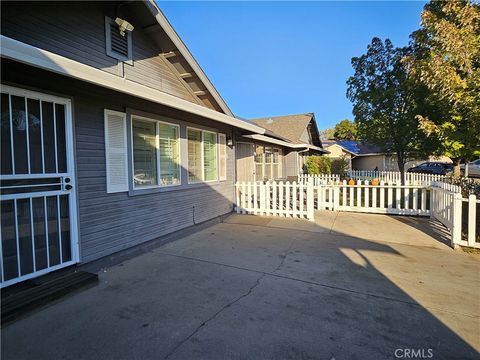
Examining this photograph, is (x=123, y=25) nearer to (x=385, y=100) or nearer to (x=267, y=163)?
(x=267, y=163)

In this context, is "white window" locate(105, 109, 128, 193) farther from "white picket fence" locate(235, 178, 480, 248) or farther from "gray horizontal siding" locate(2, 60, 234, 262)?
"white picket fence" locate(235, 178, 480, 248)

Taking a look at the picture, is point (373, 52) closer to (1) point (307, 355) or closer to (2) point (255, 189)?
(2) point (255, 189)

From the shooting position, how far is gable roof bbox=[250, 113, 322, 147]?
1775cm

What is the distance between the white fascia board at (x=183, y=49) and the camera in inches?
200

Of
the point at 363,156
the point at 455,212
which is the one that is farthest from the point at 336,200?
the point at 363,156

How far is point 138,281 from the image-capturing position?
12.5 ft

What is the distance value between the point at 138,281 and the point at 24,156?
2263 millimetres

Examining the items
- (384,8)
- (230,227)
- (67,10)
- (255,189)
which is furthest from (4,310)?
(384,8)

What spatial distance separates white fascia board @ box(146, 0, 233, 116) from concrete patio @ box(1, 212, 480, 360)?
404 cm

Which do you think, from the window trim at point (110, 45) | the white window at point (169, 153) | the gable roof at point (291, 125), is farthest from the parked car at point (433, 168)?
the window trim at point (110, 45)

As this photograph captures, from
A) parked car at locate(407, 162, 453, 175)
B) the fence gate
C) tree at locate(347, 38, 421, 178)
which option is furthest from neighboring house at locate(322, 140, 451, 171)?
the fence gate

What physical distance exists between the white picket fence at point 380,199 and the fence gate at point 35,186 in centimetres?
777

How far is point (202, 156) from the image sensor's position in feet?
23.8
